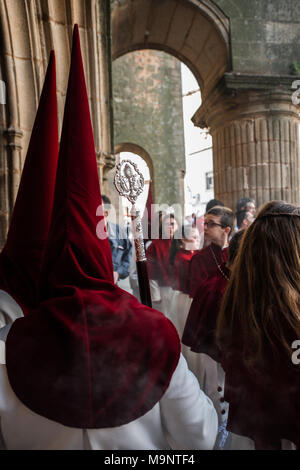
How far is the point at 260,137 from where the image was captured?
20.5 feet

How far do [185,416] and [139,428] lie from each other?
13 cm

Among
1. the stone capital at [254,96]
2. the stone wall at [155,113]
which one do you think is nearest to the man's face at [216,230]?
the stone capital at [254,96]

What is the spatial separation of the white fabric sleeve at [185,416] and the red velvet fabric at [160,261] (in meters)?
2.88

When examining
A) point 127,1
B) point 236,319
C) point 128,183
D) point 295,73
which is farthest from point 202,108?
point 236,319

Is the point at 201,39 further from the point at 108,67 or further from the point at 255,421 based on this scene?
the point at 255,421

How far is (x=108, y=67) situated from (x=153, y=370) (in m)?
4.45

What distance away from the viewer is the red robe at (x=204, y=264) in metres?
2.69

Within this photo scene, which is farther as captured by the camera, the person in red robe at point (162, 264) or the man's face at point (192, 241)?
the person in red robe at point (162, 264)

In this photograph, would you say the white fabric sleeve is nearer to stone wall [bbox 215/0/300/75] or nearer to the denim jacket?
the denim jacket

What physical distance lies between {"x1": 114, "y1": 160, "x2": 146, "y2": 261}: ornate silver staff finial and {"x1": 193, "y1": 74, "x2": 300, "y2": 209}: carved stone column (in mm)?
4845

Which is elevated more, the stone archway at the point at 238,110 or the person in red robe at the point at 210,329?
the stone archway at the point at 238,110

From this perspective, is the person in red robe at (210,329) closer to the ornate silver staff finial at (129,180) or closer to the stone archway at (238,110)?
the ornate silver staff finial at (129,180)

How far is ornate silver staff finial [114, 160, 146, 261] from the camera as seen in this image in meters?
1.66

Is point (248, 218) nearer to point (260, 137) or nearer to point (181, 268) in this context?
point (181, 268)
